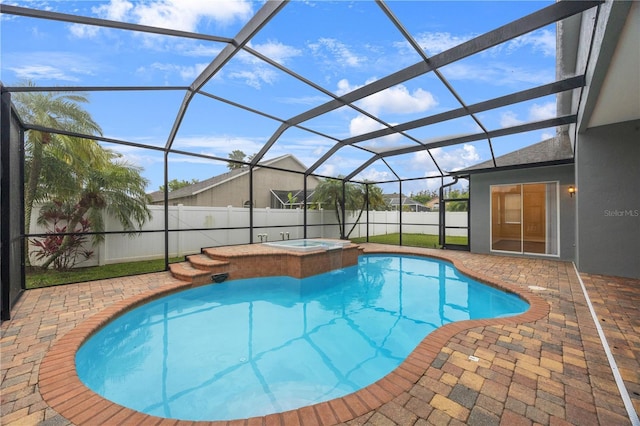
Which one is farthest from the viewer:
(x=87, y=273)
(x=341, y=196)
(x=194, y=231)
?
(x=341, y=196)

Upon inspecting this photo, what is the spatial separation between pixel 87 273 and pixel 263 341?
248 inches

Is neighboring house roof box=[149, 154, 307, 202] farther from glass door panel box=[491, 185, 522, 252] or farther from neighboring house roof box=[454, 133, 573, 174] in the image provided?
glass door panel box=[491, 185, 522, 252]

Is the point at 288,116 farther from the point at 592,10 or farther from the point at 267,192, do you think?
the point at 267,192

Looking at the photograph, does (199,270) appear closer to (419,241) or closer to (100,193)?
(100,193)

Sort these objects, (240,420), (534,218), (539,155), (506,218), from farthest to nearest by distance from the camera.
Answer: (506,218), (534,218), (539,155), (240,420)

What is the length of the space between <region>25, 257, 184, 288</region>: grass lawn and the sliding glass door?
441 inches

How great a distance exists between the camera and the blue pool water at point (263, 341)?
2787mm

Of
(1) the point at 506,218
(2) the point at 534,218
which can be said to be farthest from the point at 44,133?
(2) the point at 534,218

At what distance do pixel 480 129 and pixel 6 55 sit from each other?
10.4m

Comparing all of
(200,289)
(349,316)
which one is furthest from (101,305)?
(349,316)

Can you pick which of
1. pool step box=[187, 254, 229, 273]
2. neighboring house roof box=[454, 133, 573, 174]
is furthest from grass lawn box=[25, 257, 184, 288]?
neighboring house roof box=[454, 133, 573, 174]

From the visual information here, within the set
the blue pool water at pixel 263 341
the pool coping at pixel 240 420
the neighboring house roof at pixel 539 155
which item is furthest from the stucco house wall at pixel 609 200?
the pool coping at pixel 240 420

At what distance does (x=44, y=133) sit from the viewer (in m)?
7.00

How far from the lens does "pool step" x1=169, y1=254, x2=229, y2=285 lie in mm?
6324
